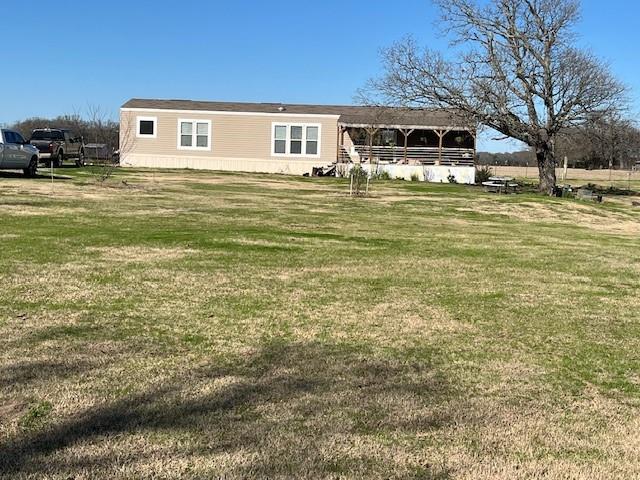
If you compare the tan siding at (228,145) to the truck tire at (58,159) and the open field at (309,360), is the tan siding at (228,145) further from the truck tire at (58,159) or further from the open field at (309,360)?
the open field at (309,360)

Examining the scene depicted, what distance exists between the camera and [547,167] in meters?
28.3

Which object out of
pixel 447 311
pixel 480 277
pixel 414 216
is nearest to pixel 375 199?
pixel 414 216

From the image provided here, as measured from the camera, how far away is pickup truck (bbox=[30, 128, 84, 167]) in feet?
93.9

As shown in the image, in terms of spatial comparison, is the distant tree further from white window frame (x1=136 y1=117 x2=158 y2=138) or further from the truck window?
the truck window

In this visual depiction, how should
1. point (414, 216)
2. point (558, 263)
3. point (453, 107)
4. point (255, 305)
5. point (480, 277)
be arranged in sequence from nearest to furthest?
point (255, 305), point (480, 277), point (558, 263), point (414, 216), point (453, 107)

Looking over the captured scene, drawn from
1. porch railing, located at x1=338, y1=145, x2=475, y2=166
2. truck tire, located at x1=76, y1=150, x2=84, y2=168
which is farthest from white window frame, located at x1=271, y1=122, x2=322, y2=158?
truck tire, located at x1=76, y1=150, x2=84, y2=168

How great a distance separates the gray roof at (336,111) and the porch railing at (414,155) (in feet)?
4.70

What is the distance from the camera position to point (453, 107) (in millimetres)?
28234

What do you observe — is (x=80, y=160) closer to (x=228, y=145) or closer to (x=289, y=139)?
(x=228, y=145)

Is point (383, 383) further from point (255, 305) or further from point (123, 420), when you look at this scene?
point (255, 305)

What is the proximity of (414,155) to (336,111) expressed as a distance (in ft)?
17.4

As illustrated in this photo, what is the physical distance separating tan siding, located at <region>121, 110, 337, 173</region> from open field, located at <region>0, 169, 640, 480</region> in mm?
26613

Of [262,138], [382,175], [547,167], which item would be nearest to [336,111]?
[262,138]

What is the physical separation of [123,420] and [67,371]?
0.88 m
